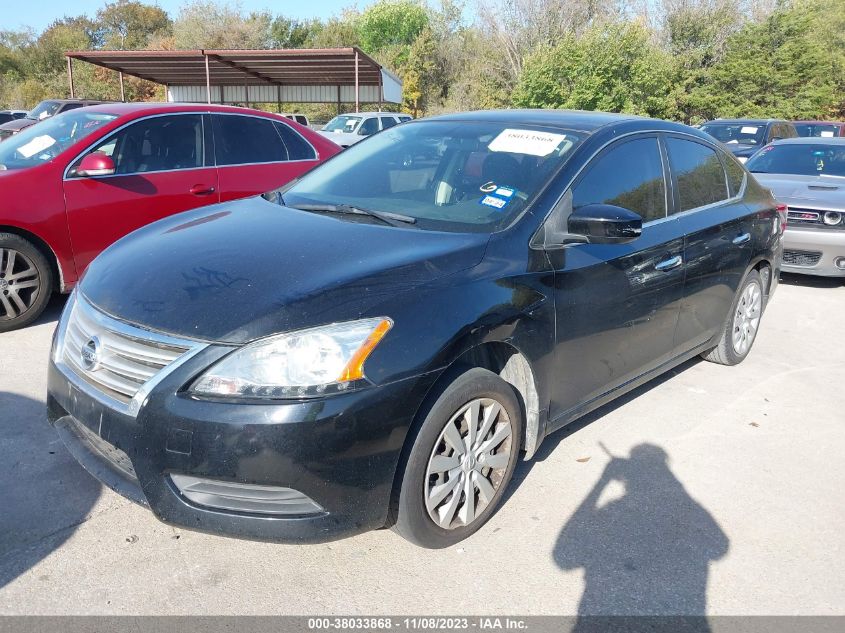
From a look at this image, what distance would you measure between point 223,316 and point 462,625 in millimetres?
1350

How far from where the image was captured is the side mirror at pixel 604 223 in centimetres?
304

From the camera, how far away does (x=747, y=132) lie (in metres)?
14.9

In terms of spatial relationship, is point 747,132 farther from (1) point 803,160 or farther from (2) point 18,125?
(2) point 18,125

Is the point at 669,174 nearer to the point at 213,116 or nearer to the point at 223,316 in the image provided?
the point at 223,316

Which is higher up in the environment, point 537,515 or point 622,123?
point 622,123

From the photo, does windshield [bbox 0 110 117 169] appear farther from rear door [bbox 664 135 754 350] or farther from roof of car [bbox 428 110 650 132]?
rear door [bbox 664 135 754 350]

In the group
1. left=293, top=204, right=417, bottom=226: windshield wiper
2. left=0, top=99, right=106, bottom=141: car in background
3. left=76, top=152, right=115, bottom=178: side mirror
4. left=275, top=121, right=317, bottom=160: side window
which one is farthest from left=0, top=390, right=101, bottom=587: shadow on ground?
left=0, top=99, right=106, bottom=141: car in background

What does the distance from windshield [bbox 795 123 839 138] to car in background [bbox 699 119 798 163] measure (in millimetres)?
1102

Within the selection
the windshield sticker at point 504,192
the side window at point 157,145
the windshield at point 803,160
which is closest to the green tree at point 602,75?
the windshield at point 803,160

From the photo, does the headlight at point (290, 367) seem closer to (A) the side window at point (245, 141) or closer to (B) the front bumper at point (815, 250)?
(A) the side window at point (245, 141)

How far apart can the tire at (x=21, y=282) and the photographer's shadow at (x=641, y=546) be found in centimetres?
417

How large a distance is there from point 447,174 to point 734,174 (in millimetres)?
2381

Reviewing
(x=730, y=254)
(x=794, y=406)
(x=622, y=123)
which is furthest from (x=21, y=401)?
(x=794, y=406)

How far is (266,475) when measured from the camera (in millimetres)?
2283
